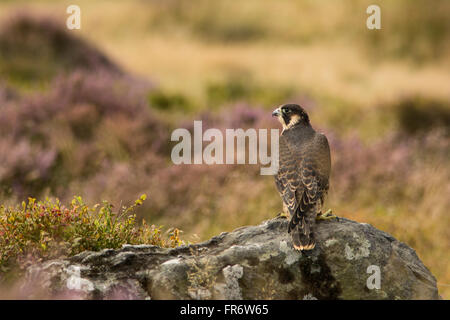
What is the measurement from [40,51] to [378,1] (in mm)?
22230

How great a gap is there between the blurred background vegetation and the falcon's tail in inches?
84.1

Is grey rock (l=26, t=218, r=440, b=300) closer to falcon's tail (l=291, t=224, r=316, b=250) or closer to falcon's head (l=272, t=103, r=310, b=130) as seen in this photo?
falcon's tail (l=291, t=224, r=316, b=250)

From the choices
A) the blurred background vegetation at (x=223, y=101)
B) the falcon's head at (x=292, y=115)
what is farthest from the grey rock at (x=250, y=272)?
the blurred background vegetation at (x=223, y=101)

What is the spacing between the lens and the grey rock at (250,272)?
385cm

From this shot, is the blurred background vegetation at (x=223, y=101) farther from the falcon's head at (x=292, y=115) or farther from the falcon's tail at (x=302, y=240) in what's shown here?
the falcon's tail at (x=302, y=240)

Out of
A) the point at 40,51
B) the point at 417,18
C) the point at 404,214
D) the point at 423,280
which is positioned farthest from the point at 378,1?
the point at 423,280

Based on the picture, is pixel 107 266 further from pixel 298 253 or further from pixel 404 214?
pixel 404 214

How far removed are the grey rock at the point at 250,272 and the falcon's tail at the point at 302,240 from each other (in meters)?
0.09

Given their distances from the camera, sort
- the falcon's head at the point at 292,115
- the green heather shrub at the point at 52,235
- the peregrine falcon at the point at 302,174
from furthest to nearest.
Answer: the falcon's head at the point at 292,115, the peregrine falcon at the point at 302,174, the green heather shrub at the point at 52,235

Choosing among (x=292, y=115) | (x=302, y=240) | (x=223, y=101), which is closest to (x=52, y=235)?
(x=302, y=240)

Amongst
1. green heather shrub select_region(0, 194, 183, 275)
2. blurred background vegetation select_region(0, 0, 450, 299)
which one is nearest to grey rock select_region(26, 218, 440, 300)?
green heather shrub select_region(0, 194, 183, 275)

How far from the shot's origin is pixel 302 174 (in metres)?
4.82

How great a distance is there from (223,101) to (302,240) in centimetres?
1472

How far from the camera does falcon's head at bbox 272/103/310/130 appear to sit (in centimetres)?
541
